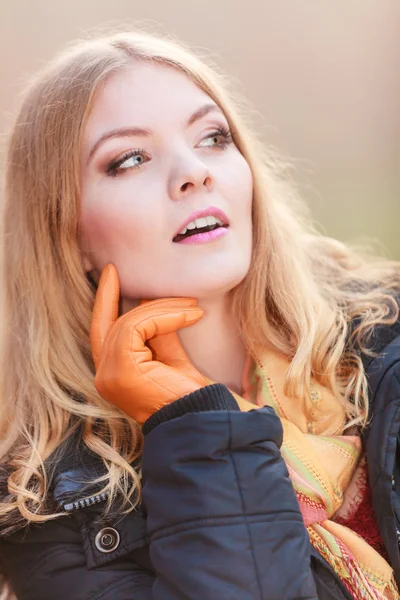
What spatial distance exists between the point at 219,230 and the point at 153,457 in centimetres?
45

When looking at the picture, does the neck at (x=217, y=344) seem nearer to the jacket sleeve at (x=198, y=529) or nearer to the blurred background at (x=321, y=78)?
the jacket sleeve at (x=198, y=529)

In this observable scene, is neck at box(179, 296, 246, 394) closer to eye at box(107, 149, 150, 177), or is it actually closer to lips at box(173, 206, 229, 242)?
lips at box(173, 206, 229, 242)

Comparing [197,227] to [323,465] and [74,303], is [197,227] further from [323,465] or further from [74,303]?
[323,465]

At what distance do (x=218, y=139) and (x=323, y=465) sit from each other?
69 cm

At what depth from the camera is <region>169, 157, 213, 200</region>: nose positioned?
122 centimetres

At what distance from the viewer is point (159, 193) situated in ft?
4.07

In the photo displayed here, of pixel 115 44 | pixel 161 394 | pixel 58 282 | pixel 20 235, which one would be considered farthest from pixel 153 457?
pixel 115 44

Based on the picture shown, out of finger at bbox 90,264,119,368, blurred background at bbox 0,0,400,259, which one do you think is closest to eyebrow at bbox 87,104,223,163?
finger at bbox 90,264,119,368

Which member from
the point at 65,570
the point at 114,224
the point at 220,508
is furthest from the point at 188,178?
the point at 65,570

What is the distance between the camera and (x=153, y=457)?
3.52 ft

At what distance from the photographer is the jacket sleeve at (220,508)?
38.4 inches

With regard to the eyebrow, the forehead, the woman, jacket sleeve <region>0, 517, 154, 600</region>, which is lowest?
jacket sleeve <region>0, 517, 154, 600</region>

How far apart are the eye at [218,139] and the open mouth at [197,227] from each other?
17 centimetres

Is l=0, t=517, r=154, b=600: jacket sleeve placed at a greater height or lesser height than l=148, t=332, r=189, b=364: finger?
lesser
